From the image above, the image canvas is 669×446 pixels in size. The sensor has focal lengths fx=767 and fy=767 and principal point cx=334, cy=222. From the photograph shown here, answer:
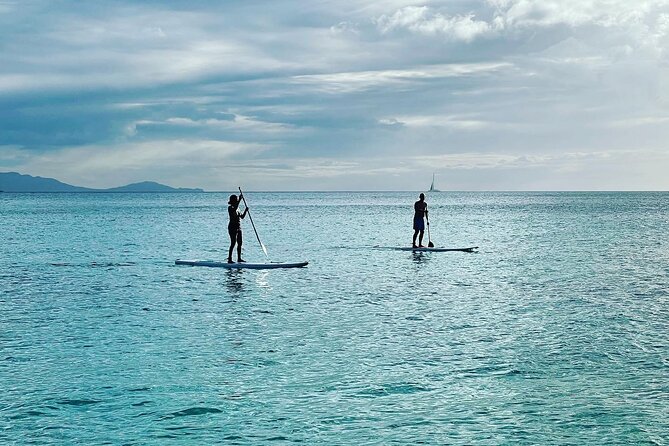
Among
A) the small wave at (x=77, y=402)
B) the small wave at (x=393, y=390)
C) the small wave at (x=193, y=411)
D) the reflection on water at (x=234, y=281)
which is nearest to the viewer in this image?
the small wave at (x=193, y=411)

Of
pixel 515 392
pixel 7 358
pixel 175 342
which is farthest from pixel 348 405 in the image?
pixel 7 358

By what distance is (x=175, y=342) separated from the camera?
18.3m

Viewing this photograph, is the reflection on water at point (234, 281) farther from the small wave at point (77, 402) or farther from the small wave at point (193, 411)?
the small wave at point (193, 411)

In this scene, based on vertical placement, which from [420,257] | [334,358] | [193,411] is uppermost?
[420,257]

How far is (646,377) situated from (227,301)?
1411cm

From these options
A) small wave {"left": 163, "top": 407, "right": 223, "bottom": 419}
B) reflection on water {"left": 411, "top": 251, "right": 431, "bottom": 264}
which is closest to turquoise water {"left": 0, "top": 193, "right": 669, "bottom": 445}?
small wave {"left": 163, "top": 407, "right": 223, "bottom": 419}

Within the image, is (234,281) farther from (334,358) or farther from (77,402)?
(77,402)

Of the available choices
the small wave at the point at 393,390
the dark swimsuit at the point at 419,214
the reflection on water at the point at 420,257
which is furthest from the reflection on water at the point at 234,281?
the small wave at the point at 393,390

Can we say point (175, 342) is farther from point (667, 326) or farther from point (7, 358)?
point (667, 326)

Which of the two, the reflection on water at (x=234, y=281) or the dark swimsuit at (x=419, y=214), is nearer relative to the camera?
the reflection on water at (x=234, y=281)

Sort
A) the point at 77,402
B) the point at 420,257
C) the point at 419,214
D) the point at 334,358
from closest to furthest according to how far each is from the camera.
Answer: the point at 77,402 < the point at 334,358 < the point at 419,214 < the point at 420,257

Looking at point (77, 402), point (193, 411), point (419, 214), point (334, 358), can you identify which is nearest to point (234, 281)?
point (419, 214)

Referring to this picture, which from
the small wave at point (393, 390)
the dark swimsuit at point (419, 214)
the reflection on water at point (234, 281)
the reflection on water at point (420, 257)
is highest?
the dark swimsuit at point (419, 214)

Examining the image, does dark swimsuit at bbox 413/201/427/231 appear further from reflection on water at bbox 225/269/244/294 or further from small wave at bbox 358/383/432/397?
small wave at bbox 358/383/432/397
